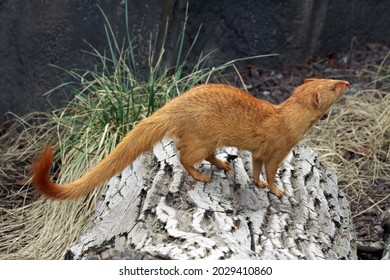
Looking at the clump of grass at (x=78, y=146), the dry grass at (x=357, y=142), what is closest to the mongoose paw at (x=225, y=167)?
the clump of grass at (x=78, y=146)

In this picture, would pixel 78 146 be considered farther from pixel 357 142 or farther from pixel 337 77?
pixel 337 77

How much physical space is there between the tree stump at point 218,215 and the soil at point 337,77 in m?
0.76

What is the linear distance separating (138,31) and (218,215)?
2.83 m

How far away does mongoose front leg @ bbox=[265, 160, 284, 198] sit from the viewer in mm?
4363

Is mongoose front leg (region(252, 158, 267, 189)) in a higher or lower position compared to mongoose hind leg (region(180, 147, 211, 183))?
lower

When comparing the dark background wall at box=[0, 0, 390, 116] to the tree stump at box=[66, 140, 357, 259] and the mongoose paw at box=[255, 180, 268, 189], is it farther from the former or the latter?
the mongoose paw at box=[255, 180, 268, 189]

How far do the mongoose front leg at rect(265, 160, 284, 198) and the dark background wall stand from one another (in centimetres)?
237

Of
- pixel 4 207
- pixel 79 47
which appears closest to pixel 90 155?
pixel 4 207

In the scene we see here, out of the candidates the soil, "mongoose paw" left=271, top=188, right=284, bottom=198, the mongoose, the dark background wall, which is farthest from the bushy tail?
the dark background wall

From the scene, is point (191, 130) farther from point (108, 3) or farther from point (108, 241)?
point (108, 3)

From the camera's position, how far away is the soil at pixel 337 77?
566 cm

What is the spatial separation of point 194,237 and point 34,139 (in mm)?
3048

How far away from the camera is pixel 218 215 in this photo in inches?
153

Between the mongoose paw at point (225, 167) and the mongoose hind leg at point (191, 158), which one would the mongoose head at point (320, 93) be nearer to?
the mongoose paw at point (225, 167)
